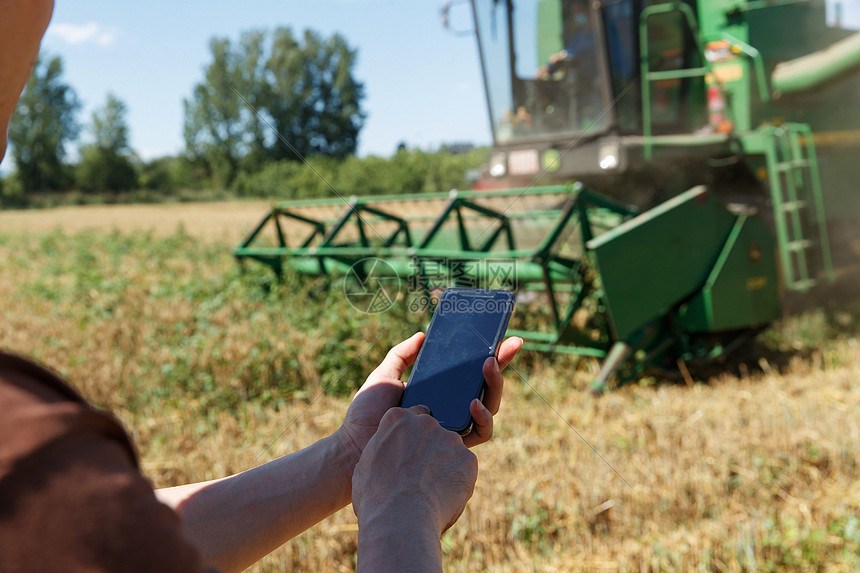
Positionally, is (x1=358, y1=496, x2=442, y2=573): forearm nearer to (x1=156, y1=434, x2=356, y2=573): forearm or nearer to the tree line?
(x1=156, y1=434, x2=356, y2=573): forearm

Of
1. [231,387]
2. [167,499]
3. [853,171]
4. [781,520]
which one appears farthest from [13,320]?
[853,171]

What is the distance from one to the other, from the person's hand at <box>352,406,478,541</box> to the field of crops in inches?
17.6

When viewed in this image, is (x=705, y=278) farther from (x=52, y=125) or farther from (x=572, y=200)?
(x=52, y=125)

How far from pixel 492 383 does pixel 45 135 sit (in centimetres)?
4513

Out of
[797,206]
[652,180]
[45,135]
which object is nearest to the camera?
[797,206]

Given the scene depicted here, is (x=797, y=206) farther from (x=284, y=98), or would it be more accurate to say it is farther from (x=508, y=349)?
(x=284, y=98)

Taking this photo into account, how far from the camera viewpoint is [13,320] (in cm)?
521

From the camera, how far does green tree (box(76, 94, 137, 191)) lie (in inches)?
1554

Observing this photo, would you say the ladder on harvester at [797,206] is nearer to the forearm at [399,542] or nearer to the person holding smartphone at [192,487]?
the person holding smartphone at [192,487]

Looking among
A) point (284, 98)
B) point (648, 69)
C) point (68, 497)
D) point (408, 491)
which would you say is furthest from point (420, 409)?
point (284, 98)

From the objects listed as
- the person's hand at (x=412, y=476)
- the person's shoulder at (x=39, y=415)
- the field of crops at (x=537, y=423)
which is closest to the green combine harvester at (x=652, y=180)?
the field of crops at (x=537, y=423)

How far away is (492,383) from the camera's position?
1.01 m

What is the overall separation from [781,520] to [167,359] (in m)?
3.28

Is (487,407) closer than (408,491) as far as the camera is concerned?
No
